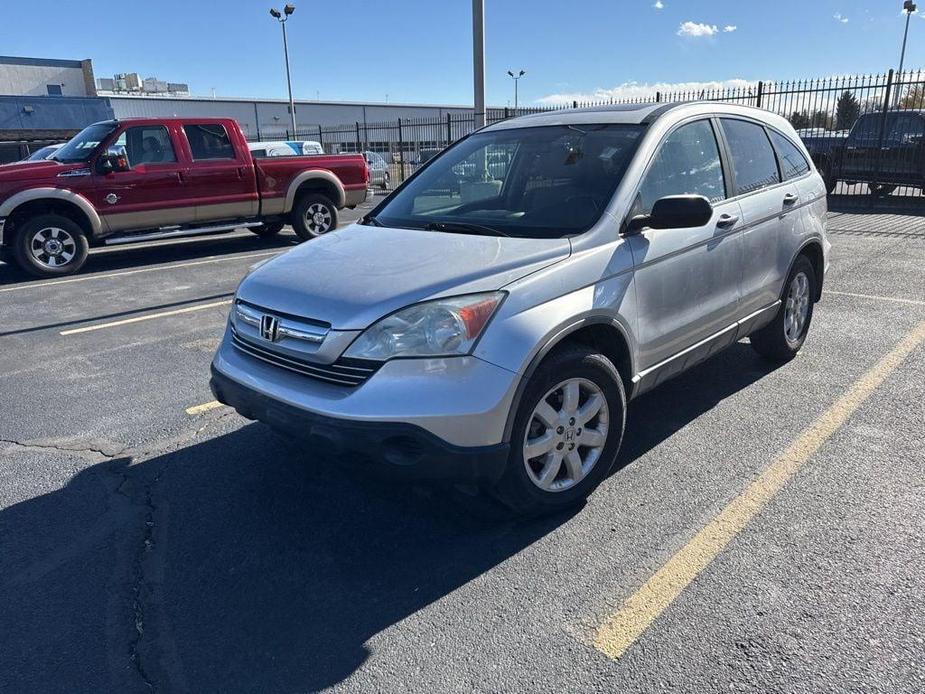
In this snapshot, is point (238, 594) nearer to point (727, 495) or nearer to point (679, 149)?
point (727, 495)

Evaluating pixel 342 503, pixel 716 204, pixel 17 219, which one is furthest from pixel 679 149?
pixel 17 219

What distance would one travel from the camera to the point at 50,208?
9312 millimetres

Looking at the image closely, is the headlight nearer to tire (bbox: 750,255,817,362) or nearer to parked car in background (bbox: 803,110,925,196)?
tire (bbox: 750,255,817,362)

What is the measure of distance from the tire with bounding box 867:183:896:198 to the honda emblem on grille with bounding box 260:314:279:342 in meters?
16.2

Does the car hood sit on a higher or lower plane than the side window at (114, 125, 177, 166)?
lower

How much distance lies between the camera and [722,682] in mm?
2234

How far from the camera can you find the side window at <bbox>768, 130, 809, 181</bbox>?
4.83 meters

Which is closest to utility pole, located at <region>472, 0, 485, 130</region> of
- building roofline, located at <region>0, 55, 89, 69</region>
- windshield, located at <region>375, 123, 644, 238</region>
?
windshield, located at <region>375, 123, 644, 238</region>

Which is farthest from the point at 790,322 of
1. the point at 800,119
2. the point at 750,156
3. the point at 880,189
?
the point at 800,119

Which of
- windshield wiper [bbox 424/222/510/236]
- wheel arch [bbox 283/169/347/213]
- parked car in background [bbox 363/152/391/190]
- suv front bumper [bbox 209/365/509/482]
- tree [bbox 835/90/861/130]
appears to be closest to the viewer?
suv front bumper [bbox 209/365/509/482]

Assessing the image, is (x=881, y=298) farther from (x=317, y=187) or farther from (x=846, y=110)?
(x=846, y=110)

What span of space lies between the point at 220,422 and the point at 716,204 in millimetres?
3352

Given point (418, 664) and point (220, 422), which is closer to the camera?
point (418, 664)

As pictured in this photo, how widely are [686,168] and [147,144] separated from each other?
28.2ft
